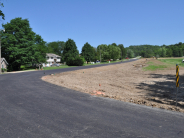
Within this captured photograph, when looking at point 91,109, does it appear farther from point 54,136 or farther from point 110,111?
point 54,136

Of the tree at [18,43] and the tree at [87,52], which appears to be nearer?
the tree at [18,43]

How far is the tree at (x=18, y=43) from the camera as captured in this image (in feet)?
125

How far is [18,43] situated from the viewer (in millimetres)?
40125

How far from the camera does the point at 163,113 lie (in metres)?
5.54

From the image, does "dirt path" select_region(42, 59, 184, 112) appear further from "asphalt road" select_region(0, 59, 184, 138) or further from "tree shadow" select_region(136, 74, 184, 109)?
"asphalt road" select_region(0, 59, 184, 138)

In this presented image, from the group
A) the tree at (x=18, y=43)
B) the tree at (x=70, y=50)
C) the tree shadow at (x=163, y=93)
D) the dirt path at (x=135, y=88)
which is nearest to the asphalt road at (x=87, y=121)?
the dirt path at (x=135, y=88)

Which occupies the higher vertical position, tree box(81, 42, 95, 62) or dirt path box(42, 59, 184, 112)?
tree box(81, 42, 95, 62)

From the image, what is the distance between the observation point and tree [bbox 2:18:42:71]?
3819 cm

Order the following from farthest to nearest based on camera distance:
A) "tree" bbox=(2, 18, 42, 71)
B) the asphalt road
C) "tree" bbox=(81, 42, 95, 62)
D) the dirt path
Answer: "tree" bbox=(81, 42, 95, 62)
"tree" bbox=(2, 18, 42, 71)
the dirt path
the asphalt road

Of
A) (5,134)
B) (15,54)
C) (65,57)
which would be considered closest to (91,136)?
(5,134)

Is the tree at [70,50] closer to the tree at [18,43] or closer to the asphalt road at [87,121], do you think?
the tree at [18,43]

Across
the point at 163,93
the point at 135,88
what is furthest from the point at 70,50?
the point at 163,93

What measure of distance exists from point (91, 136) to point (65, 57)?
2517 inches

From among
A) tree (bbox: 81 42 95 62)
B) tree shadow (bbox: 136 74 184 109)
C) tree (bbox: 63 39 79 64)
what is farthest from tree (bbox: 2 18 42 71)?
tree (bbox: 81 42 95 62)
